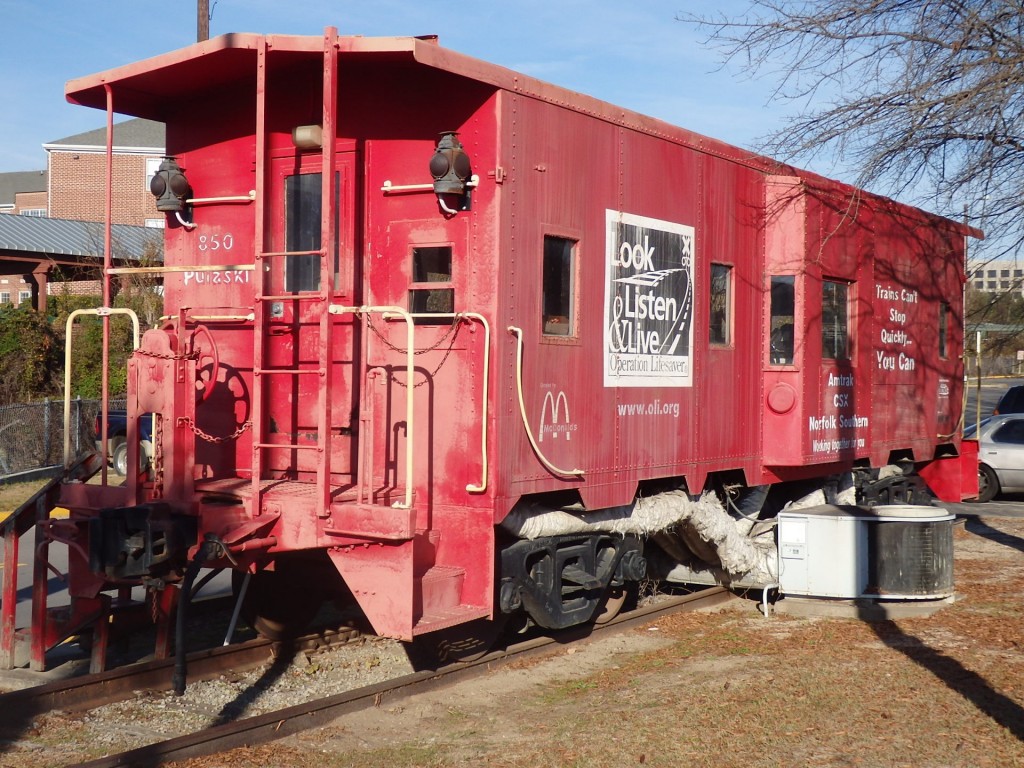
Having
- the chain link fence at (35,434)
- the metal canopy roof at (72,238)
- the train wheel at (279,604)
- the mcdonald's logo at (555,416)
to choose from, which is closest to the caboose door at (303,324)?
the train wheel at (279,604)

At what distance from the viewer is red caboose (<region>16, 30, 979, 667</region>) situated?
6.19 m

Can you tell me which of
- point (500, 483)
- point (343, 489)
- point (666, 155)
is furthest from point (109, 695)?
point (666, 155)

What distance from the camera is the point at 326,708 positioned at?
6.06m

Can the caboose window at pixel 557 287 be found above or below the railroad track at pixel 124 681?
above

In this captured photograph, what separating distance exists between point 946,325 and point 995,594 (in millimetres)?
3881

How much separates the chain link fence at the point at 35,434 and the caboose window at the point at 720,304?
12033 millimetres

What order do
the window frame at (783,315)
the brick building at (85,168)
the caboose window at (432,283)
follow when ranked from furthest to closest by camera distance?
the brick building at (85,168), the window frame at (783,315), the caboose window at (432,283)

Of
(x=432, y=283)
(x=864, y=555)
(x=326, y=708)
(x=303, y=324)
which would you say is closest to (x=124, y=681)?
(x=326, y=708)

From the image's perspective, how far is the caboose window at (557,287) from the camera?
692 centimetres

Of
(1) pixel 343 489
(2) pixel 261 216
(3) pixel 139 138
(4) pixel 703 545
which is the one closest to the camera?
(2) pixel 261 216

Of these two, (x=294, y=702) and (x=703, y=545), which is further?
(x=703, y=545)

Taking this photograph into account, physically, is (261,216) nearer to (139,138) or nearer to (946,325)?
(946,325)

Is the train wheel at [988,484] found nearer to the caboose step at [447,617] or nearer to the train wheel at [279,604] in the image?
the train wheel at [279,604]

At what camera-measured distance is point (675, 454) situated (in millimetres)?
8070
